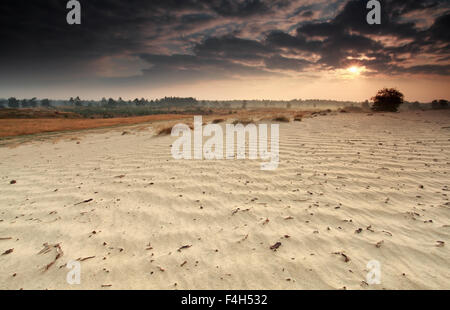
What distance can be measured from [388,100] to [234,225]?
62.1ft

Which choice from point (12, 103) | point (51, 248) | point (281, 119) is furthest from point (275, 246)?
point (12, 103)

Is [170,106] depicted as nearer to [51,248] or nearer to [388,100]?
[388,100]

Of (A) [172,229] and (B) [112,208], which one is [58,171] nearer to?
(B) [112,208]

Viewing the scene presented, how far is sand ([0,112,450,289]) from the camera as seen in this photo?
5.07 ft

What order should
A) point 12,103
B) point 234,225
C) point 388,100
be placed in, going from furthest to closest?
1. point 12,103
2. point 388,100
3. point 234,225

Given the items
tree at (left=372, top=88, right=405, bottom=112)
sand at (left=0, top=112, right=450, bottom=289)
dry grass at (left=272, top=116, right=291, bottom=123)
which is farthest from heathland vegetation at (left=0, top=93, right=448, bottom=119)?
sand at (left=0, top=112, right=450, bottom=289)

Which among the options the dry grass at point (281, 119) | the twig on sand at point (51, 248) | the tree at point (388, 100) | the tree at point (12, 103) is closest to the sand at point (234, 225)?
the twig on sand at point (51, 248)

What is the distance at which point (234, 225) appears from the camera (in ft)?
7.04

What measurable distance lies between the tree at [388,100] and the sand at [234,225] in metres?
14.7

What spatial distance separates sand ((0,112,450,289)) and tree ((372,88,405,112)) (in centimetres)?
1470

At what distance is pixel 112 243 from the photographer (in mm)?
1929
